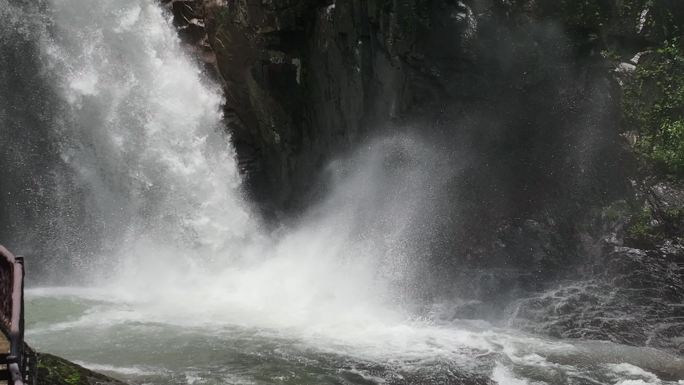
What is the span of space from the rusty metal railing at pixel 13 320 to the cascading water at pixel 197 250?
4.25 meters

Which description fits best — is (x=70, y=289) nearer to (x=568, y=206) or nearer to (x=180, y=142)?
(x=180, y=142)

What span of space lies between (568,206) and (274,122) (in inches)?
354

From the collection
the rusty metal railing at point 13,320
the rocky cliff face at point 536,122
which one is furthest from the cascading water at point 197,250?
the rusty metal railing at point 13,320

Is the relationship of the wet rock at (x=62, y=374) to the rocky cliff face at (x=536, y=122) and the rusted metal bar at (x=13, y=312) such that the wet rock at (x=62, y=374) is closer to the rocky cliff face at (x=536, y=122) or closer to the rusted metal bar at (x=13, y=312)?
the rusted metal bar at (x=13, y=312)

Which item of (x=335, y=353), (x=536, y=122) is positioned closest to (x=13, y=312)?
(x=335, y=353)

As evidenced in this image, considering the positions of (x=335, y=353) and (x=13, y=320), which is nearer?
(x=13, y=320)

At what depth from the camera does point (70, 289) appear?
18.8 meters

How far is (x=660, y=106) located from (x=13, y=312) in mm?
15113

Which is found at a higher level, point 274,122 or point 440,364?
point 274,122

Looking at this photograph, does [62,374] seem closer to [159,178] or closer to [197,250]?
[197,250]

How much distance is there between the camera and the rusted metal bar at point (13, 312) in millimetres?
5261

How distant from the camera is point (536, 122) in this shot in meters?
16.7

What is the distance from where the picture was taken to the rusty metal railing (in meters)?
5.32

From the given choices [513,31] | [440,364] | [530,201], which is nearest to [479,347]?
[440,364]
